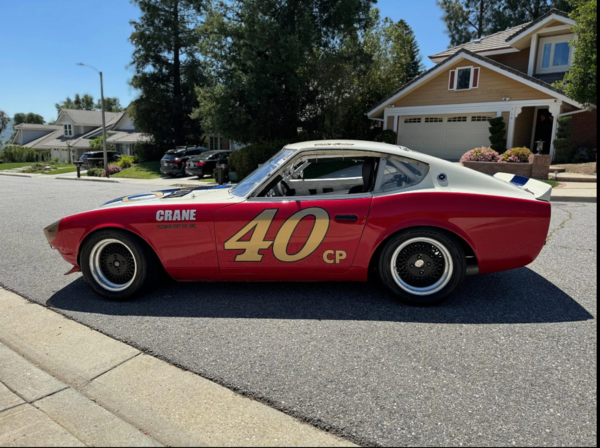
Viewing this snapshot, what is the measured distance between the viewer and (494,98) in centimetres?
2058

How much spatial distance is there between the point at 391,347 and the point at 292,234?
1229 mm

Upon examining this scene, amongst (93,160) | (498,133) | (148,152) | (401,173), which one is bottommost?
(93,160)

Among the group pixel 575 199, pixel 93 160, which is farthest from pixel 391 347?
pixel 93 160

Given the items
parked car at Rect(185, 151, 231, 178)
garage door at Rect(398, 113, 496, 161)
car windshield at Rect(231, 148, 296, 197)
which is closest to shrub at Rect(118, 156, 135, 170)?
parked car at Rect(185, 151, 231, 178)

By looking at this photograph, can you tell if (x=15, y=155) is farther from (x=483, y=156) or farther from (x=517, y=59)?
(x=483, y=156)

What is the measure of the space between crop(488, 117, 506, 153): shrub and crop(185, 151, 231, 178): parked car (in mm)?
13061

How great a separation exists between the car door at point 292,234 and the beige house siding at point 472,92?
762 inches

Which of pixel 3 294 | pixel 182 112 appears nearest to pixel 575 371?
pixel 3 294

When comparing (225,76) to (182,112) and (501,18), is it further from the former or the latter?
(501,18)

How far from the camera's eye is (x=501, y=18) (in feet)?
126

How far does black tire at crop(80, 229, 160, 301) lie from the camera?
3.93 metres

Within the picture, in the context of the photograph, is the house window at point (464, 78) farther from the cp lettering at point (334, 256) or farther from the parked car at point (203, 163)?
the cp lettering at point (334, 256)

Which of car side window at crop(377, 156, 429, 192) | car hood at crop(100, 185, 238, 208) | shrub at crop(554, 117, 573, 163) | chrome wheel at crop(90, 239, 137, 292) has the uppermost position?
shrub at crop(554, 117, 573, 163)

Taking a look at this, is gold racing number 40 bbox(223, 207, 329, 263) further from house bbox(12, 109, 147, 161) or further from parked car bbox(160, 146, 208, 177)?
house bbox(12, 109, 147, 161)
